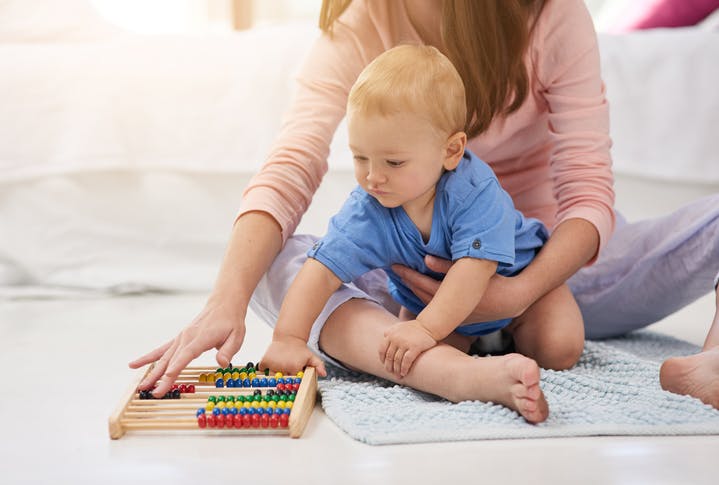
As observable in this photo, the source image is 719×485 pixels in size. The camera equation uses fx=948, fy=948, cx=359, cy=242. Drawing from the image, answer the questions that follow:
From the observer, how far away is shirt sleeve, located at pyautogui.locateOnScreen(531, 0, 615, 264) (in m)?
1.35

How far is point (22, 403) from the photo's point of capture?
1.22 metres

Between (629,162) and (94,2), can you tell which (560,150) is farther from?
(94,2)

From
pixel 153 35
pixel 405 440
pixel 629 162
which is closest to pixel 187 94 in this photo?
pixel 153 35

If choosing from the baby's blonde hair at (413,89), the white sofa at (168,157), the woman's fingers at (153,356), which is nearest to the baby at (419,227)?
the baby's blonde hair at (413,89)

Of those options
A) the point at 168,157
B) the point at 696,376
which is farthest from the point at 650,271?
the point at 168,157

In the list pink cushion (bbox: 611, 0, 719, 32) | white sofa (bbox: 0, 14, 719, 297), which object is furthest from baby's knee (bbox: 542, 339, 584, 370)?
pink cushion (bbox: 611, 0, 719, 32)

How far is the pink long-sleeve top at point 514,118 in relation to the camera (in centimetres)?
135

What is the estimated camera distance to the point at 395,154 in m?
1.12

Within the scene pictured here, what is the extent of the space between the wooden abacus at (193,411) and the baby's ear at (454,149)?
307 millimetres

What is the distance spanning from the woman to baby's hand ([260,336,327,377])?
45 millimetres

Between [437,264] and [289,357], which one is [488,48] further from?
[289,357]

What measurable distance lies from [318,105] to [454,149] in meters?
0.32

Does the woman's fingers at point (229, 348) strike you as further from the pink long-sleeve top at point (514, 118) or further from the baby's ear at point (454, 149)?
the baby's ear at point (454, 149)

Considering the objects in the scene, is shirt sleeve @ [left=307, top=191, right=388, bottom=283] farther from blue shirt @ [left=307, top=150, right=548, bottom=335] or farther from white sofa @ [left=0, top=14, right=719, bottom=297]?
white sofa @ [left=0, top=14, right=719, bottom=297]
